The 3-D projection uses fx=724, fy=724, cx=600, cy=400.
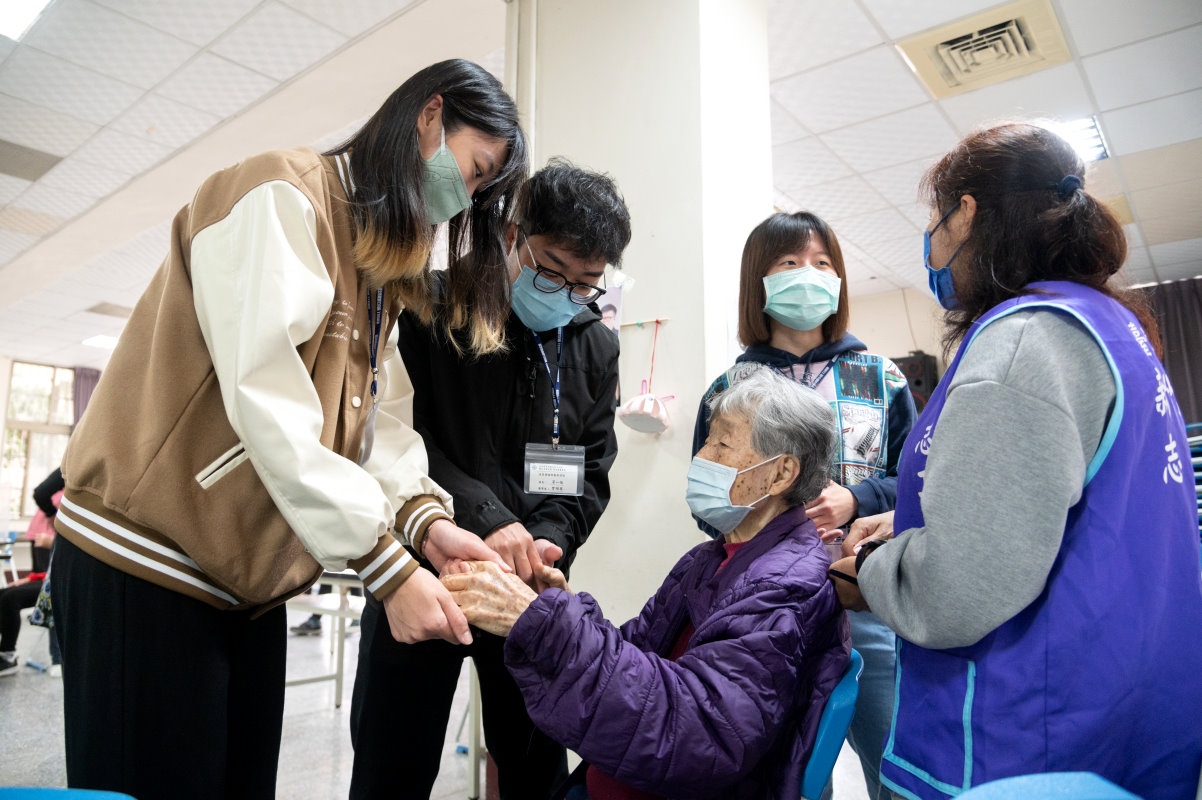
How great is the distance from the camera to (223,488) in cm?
91

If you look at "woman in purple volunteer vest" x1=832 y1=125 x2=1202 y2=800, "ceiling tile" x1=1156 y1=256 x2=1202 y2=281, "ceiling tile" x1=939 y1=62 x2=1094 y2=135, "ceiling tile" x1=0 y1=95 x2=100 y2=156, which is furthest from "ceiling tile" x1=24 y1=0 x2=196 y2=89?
"ceiling tile" x1=1156 y1=256 x2=1202 y2=281

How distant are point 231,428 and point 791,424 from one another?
1023 millimetres

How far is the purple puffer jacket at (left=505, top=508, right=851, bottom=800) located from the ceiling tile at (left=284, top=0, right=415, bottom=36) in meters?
3.15

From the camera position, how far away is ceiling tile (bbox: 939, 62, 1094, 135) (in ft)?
12.8

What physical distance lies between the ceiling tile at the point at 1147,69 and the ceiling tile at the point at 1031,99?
0.27 ft

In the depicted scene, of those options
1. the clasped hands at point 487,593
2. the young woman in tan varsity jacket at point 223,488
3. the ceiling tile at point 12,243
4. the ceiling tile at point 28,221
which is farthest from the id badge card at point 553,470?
the ceiling tile at point 12,243

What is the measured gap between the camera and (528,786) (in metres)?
1.47

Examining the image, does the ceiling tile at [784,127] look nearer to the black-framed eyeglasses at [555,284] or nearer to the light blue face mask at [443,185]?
the black-framed eyeglasses at [555,284]

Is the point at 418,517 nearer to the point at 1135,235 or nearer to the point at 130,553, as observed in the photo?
the point at 130,553

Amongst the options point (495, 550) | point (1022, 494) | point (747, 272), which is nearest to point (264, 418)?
point (495, 550)

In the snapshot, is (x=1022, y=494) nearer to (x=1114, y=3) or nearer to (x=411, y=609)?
(x=411, y=609)

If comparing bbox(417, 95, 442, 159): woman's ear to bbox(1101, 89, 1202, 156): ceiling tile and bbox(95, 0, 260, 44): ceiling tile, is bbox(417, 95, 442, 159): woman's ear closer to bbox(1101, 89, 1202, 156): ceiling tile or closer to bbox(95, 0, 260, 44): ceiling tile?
bbox(95, 0, 260, 44): ceiling tile

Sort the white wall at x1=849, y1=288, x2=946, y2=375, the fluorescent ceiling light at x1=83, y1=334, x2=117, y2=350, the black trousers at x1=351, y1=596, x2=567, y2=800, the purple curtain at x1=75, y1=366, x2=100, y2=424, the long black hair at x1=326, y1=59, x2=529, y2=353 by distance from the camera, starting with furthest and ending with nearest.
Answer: the purple curtain at x1=75, y1=366, x2=100, y2=424 < the fluorescent ceiling light at x1=83, y1=334, x2=117, y2=350 < the white wall at x1=849, y1=288, x2=946, y2=375 < the black trousers at x1=351, y1=596, x2=567, y2=800 < the long black hair at x1=326, y1=59, x2=529, y2=353

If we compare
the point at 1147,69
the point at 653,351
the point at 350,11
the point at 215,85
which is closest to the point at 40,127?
the point at 215,85
